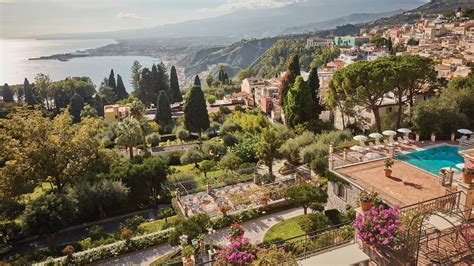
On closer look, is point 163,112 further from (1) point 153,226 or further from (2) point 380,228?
(2) point 380,228

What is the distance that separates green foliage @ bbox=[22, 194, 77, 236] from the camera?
625 inches

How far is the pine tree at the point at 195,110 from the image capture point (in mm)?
36312

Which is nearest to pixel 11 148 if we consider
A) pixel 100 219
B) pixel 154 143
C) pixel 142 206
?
pixel 100 219

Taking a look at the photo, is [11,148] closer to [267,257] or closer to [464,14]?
[267,257]

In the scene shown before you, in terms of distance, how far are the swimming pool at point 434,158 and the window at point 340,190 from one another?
4.42 meters

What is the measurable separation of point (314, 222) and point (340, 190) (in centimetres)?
256

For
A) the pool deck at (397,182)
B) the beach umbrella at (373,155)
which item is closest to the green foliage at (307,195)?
→ the pool deck at (397,182)

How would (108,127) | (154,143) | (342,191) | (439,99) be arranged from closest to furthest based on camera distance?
(342,191) → (439,99) → (154,143) → (108,127)

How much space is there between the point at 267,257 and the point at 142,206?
17192mm

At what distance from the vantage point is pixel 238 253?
7.46m

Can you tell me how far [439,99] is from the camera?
2253cm

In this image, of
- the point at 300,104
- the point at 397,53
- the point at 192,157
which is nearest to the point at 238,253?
the point at 192,157

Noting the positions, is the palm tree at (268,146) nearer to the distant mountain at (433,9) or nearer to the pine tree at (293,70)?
the pine tree at (293,70)

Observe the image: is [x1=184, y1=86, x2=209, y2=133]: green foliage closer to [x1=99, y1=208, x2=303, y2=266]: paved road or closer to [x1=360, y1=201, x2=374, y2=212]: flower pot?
[x1=99, y1=208, x2=303, y2=266]: paved road
